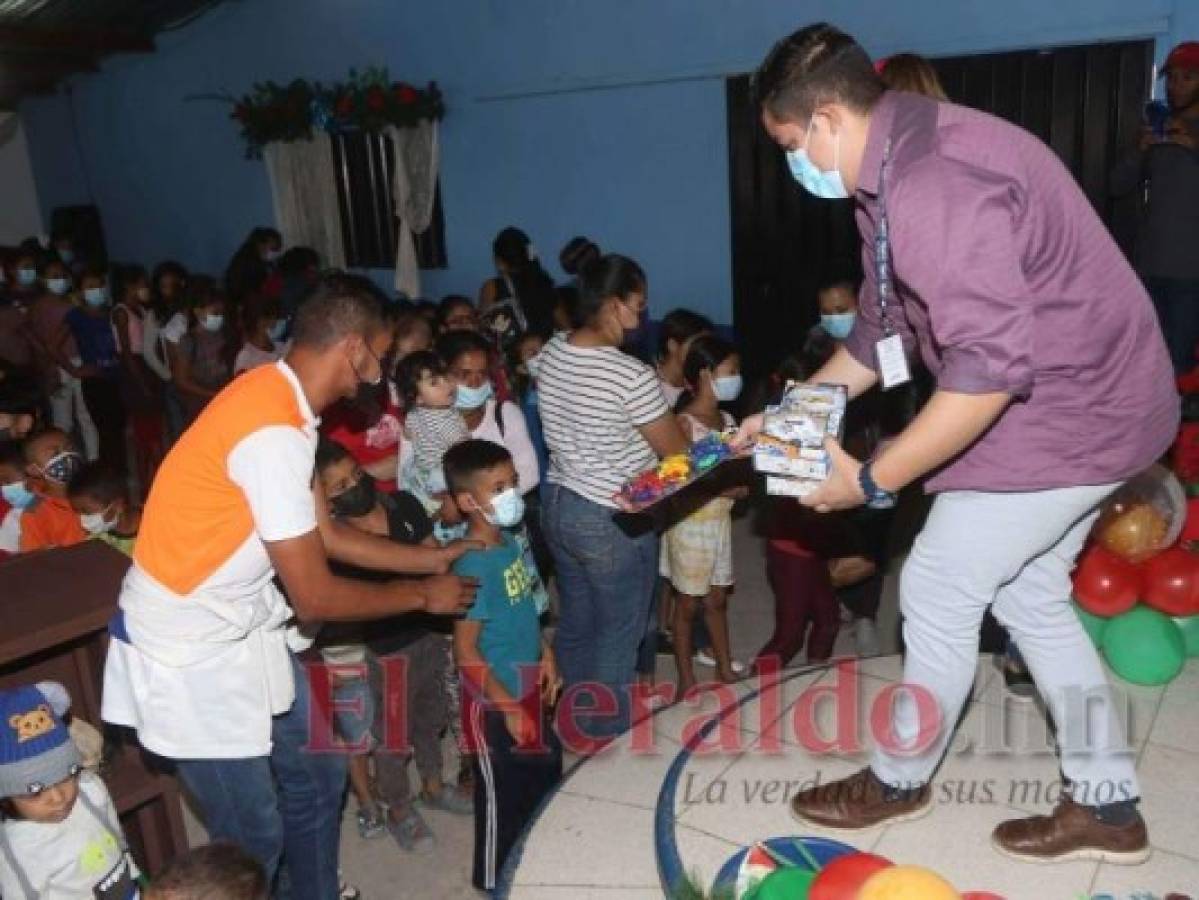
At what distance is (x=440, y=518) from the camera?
3797 mm

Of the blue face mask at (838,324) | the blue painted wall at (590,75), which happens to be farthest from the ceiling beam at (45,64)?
the blue face mask at (838,324)

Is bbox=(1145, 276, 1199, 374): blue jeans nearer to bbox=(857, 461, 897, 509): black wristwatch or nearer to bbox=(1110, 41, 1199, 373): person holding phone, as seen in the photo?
bbox=(1110, 41, 1199, 373): person holding phone

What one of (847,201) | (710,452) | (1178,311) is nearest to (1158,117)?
(1178,311)

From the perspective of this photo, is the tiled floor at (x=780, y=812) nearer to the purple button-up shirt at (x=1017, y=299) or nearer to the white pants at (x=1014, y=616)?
the white pants at (x=1014, y=616)

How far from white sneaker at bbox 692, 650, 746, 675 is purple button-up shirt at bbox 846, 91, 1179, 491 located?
2287mm

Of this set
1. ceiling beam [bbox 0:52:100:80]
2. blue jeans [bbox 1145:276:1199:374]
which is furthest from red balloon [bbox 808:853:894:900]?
ceiling beam [bbox 0:52:100:80]

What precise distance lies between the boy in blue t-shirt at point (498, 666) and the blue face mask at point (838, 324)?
90.0 inches

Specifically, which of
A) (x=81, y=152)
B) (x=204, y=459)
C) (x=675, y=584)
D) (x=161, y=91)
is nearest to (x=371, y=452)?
(x=675, y=584)

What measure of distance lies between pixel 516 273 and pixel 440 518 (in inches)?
125

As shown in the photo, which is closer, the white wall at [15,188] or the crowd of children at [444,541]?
the crowd of children at [444,541]

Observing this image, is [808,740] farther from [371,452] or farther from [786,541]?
[371,452]

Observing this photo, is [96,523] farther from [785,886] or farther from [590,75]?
[590,75]

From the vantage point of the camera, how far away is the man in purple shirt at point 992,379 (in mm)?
2156

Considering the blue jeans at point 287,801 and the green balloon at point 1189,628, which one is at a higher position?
the blue jeans at point 287,801
